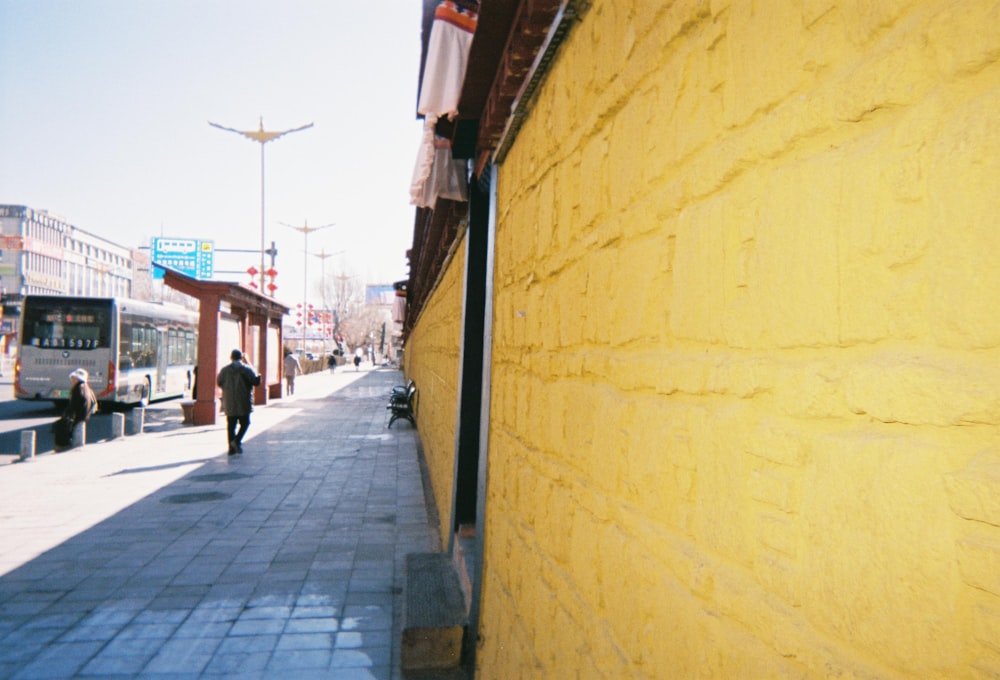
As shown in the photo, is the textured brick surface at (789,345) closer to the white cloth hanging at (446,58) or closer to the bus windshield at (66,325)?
the white cloth hanging at (446,58)

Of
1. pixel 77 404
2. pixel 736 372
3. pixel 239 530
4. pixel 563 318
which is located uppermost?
pixel 563 318

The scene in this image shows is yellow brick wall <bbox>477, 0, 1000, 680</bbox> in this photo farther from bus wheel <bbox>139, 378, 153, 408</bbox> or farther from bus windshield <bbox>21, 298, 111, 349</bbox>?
bus wheel <bbox>139, 378, 153, 408</bbox>

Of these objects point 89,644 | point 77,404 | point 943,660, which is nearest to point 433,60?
point 943,660

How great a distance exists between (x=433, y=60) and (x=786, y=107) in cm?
282

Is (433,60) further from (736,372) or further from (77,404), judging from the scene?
(77,404)

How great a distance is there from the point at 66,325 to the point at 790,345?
20.5 m

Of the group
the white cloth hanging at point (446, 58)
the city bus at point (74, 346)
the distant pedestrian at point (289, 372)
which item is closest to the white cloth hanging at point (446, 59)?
the white cloth hanging at point (446, 58)

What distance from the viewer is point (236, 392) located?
1145 centimetres

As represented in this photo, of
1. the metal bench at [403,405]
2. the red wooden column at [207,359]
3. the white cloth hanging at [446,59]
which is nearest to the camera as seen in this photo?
the white cloth hanging at [446,59]

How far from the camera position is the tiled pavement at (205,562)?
4.11 meters

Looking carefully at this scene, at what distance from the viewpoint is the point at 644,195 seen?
1533 mm

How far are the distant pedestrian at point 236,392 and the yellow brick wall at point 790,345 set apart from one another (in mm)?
10590

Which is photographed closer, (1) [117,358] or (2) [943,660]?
(2) [943,660]

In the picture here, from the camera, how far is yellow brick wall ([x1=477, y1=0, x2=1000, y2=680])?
2.30 ft
